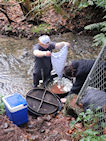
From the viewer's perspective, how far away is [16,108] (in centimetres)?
339

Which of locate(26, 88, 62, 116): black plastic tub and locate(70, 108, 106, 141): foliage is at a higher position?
locate(70, 108, 106, 141): foliage

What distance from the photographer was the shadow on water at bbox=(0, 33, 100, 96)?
5.55 metres

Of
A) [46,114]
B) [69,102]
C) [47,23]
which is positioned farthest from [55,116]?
[47,23]

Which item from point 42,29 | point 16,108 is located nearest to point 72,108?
point 16,108

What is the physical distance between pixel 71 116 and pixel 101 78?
1.27 metres

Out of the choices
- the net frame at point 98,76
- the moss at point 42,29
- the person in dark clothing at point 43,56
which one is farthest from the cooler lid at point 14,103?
the moss at point 42,29

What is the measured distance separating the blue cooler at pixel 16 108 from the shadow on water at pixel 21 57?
161cm

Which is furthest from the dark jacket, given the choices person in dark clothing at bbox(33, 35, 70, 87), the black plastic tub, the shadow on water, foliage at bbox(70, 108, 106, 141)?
the shadow on water

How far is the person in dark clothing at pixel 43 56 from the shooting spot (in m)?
4.12

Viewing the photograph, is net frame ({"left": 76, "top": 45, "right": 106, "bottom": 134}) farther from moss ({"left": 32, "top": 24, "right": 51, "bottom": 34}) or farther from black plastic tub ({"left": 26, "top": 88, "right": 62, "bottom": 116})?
moss ({"left": 32, "top": 24, "right": 51, "bottom": 34})

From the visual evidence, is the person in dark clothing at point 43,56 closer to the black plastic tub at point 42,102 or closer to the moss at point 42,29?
the black plastic tub at point 42,102

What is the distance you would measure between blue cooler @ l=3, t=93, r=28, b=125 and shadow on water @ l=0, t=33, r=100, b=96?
1.61 meters

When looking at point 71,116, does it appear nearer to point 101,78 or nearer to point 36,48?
point 101,78

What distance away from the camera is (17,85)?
5.55 metres
